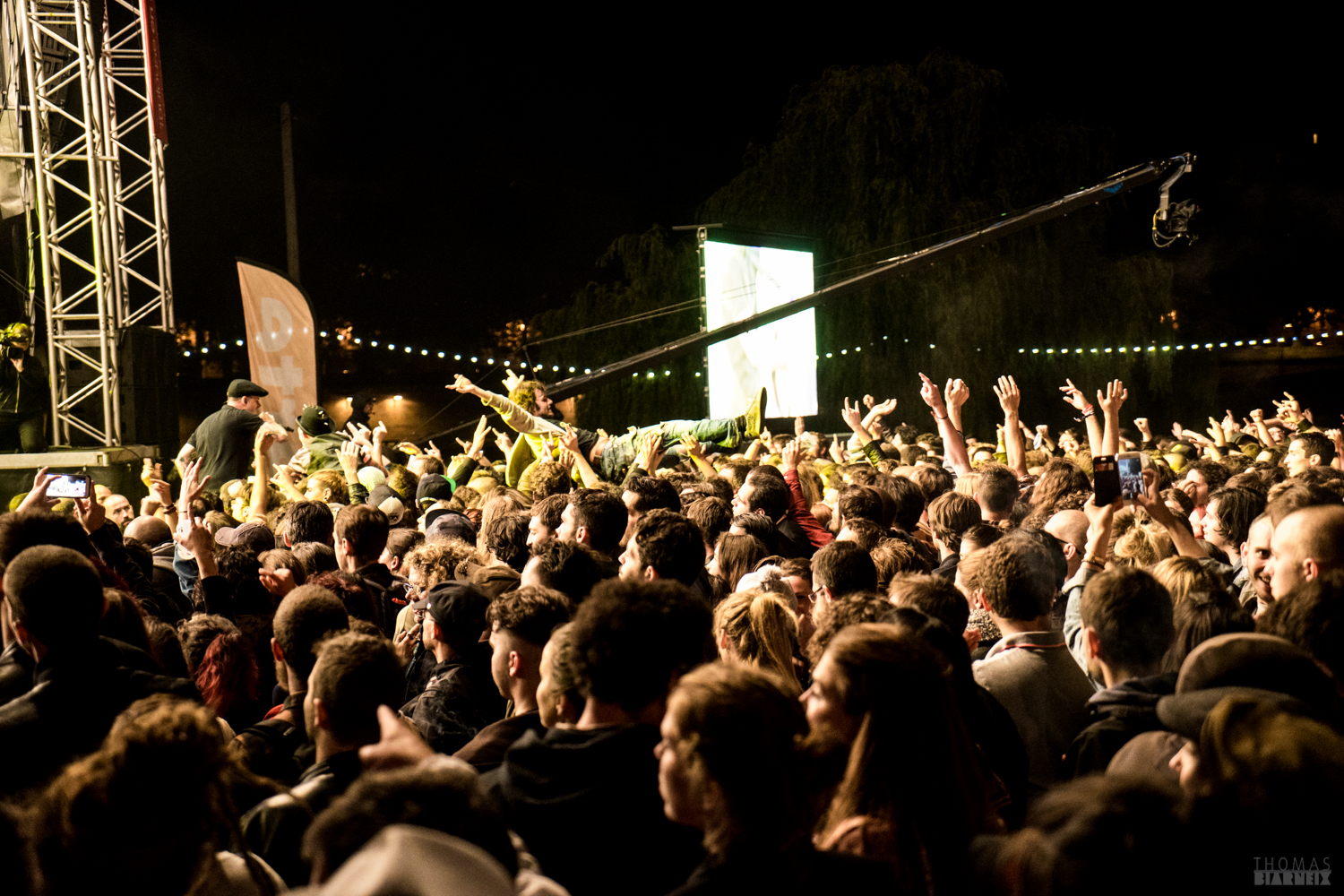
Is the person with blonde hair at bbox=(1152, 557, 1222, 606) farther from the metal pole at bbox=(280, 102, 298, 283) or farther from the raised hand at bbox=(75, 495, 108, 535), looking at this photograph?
the metal pole at bbox=(280, 102, 298, 283)

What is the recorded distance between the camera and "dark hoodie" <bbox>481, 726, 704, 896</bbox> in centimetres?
191

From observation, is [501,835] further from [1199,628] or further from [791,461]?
[791,461]

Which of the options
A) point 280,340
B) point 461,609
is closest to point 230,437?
point 461,609

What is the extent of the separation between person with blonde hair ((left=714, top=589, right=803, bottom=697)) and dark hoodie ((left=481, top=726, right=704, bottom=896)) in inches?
44.7

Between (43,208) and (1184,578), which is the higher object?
(43,208)

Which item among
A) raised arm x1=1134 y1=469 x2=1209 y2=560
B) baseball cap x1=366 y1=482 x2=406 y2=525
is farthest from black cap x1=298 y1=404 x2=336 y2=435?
raised arm x1=1134 y1=469 x2=1209 y2=560

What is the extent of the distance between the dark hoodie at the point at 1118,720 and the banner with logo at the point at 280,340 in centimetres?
1225

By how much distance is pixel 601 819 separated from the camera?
6.32ft

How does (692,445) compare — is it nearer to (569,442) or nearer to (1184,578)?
(569,442)

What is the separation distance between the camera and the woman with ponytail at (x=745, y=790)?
1.58 metres

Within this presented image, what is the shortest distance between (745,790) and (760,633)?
1.53 m

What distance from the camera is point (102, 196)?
33.9ft

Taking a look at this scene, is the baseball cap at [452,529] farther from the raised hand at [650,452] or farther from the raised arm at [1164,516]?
the raised arm at [1164,516]

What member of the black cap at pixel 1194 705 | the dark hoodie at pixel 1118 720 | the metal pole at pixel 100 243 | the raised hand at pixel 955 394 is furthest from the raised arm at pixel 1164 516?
the metal pole at pixel 100 243
